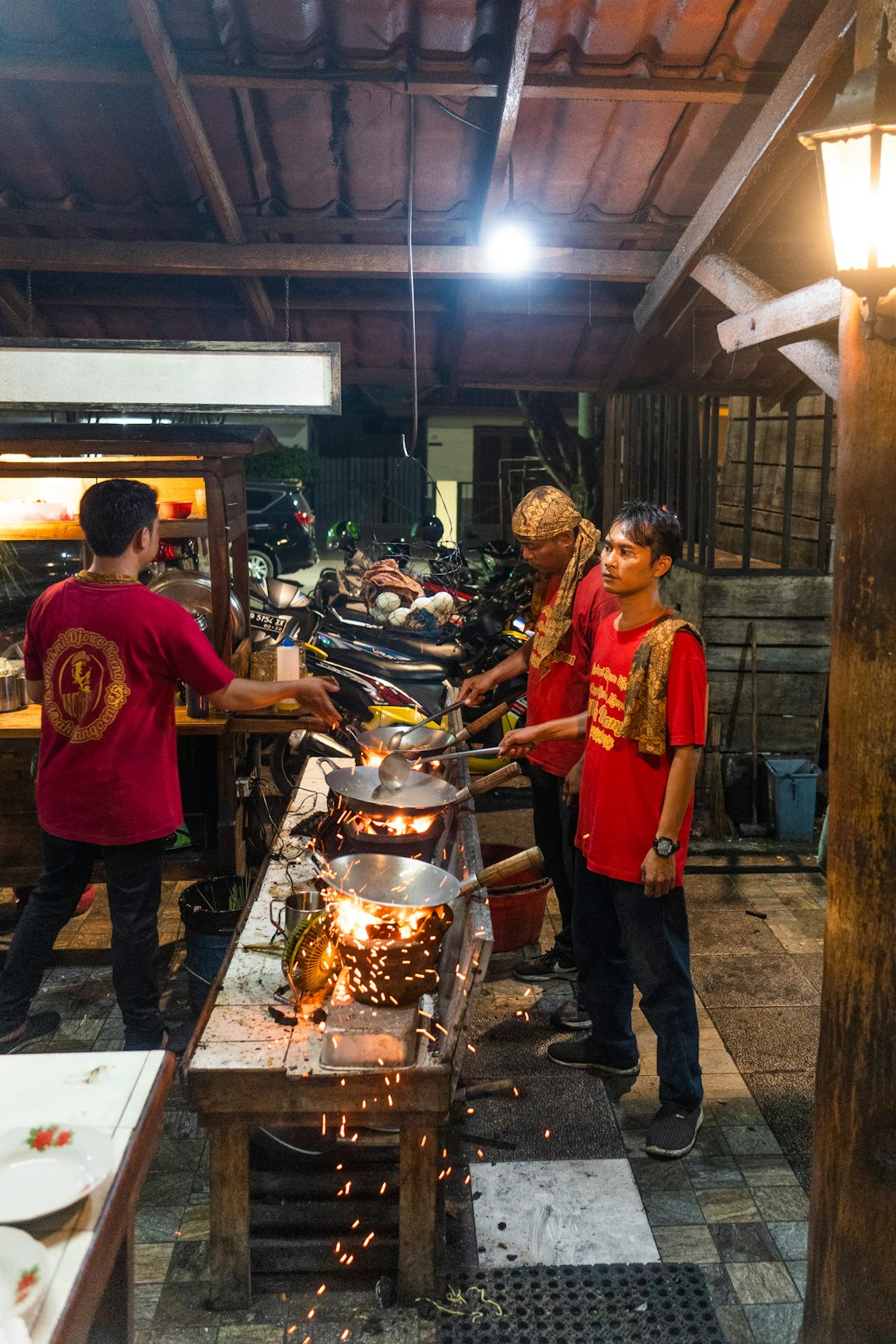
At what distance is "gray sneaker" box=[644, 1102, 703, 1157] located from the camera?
13.5 feet

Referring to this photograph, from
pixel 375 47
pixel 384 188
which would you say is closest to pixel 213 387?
pixel 384 188

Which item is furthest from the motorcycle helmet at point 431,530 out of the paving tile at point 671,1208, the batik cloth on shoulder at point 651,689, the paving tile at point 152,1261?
the paving tile at point 152,1261

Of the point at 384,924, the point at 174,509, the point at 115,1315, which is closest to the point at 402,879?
the point at 384,924

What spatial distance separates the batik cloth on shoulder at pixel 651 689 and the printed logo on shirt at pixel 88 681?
2.04 metres

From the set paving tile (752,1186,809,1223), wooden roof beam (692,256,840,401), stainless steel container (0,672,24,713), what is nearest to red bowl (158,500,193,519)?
stainless steel container (0,672,24,713)

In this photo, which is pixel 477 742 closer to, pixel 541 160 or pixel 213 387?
pixel 213 387

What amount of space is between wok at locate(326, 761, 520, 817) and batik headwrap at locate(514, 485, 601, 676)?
2.12 ft

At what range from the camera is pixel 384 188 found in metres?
5.55

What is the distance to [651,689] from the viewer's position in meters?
3.86

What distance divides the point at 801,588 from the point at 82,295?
19.2ft

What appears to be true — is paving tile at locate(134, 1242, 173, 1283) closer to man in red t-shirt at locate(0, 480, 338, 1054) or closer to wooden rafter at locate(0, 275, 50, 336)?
man in red t-shirt at locate(0, 480, 338, 1054)

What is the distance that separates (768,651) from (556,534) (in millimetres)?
4071

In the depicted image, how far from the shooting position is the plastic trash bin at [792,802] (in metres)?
7.84

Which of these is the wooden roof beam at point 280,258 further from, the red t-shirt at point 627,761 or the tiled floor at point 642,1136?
the tiled floor at point 642,1136
